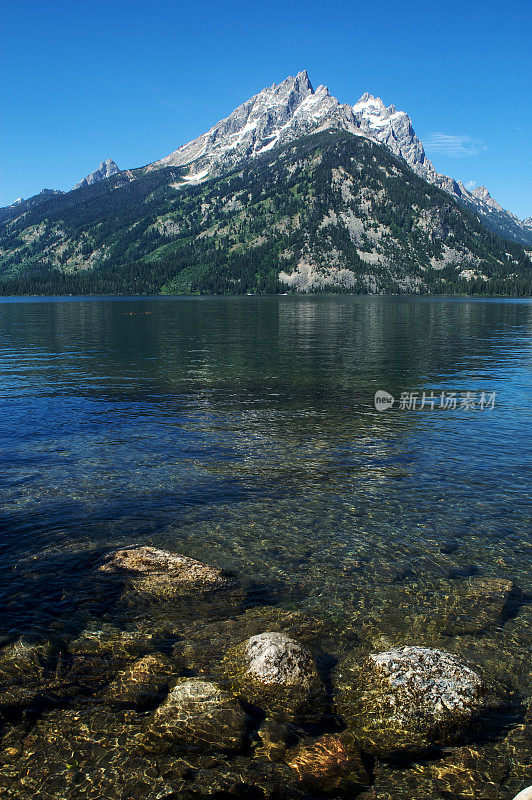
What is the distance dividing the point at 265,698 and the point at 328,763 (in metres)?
2.00

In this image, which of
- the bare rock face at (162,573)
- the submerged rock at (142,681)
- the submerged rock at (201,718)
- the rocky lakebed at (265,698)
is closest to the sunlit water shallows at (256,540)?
the rocky lakebed at (265,698)

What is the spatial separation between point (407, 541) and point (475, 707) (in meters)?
7.44

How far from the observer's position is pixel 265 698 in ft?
35.0

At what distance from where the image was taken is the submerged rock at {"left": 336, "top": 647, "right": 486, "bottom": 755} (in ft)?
32.4

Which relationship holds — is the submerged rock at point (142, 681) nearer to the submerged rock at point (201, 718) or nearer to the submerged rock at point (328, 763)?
the submerged rock at point (201, 718)

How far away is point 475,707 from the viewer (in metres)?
10.4

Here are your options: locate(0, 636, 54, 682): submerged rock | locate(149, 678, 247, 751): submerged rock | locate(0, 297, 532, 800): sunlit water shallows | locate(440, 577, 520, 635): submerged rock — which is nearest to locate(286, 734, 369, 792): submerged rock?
locate(0, 297, 532, 800): sunlit water shallows

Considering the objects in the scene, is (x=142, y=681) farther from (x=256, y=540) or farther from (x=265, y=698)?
(x=256, y=540)

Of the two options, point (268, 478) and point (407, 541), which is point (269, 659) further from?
point (268, 478)

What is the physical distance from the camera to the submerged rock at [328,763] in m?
8.71

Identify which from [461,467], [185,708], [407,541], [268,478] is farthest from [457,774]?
[461,467]

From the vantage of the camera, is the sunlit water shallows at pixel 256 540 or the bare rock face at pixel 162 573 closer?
the sunlit water shallows at pixel 256 540

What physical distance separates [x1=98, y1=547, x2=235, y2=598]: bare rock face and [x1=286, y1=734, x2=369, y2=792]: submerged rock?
237 inches

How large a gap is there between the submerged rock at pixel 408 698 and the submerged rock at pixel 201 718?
93.3 inches
